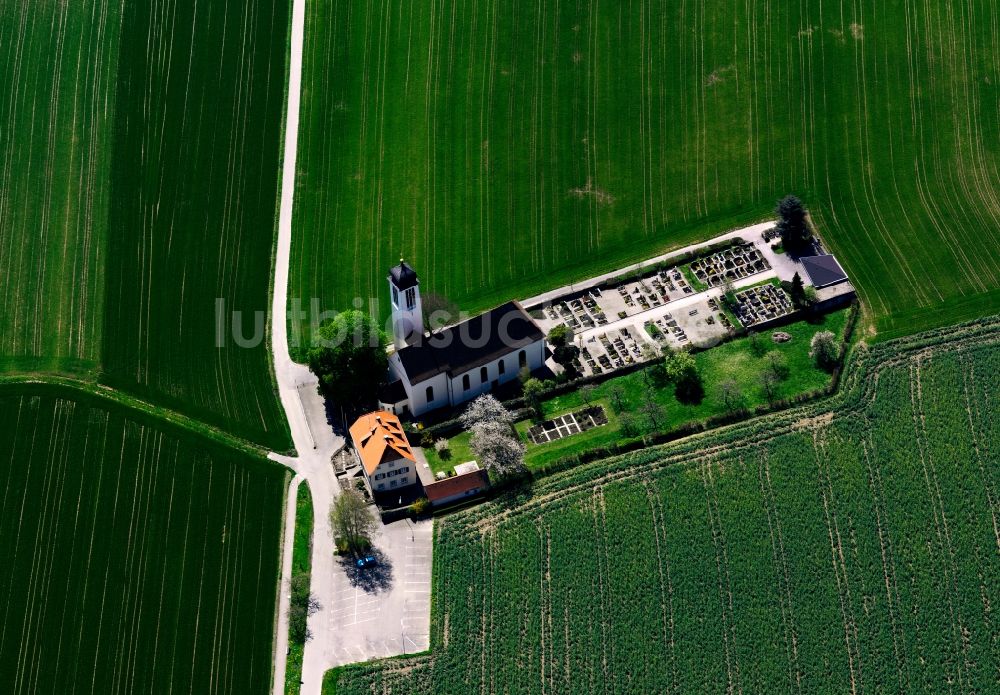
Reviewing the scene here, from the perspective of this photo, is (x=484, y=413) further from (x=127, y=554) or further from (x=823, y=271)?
(x=823, y=271)

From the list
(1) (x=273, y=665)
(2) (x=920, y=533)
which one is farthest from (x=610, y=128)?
(1) (x=273, y=665)

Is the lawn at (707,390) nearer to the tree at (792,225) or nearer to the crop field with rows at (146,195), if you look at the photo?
the tree at (792,225)

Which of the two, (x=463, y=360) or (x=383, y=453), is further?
(x=463, y=360)

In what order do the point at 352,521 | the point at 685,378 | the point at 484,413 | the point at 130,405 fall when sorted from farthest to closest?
the point at 685,378 < the point at 130,405 < the point at 484,413 < the point at 352,521

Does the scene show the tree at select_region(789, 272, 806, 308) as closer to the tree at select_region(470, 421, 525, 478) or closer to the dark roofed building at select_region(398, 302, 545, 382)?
the dark roofed building at select_region(398, 302, 545, 382)

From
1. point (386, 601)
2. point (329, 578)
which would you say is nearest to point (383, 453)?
Answer: point (329, 578)

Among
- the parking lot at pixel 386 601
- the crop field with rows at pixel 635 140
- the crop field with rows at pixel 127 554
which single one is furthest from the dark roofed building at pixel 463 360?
the crop field with rows at pixel 127 554
